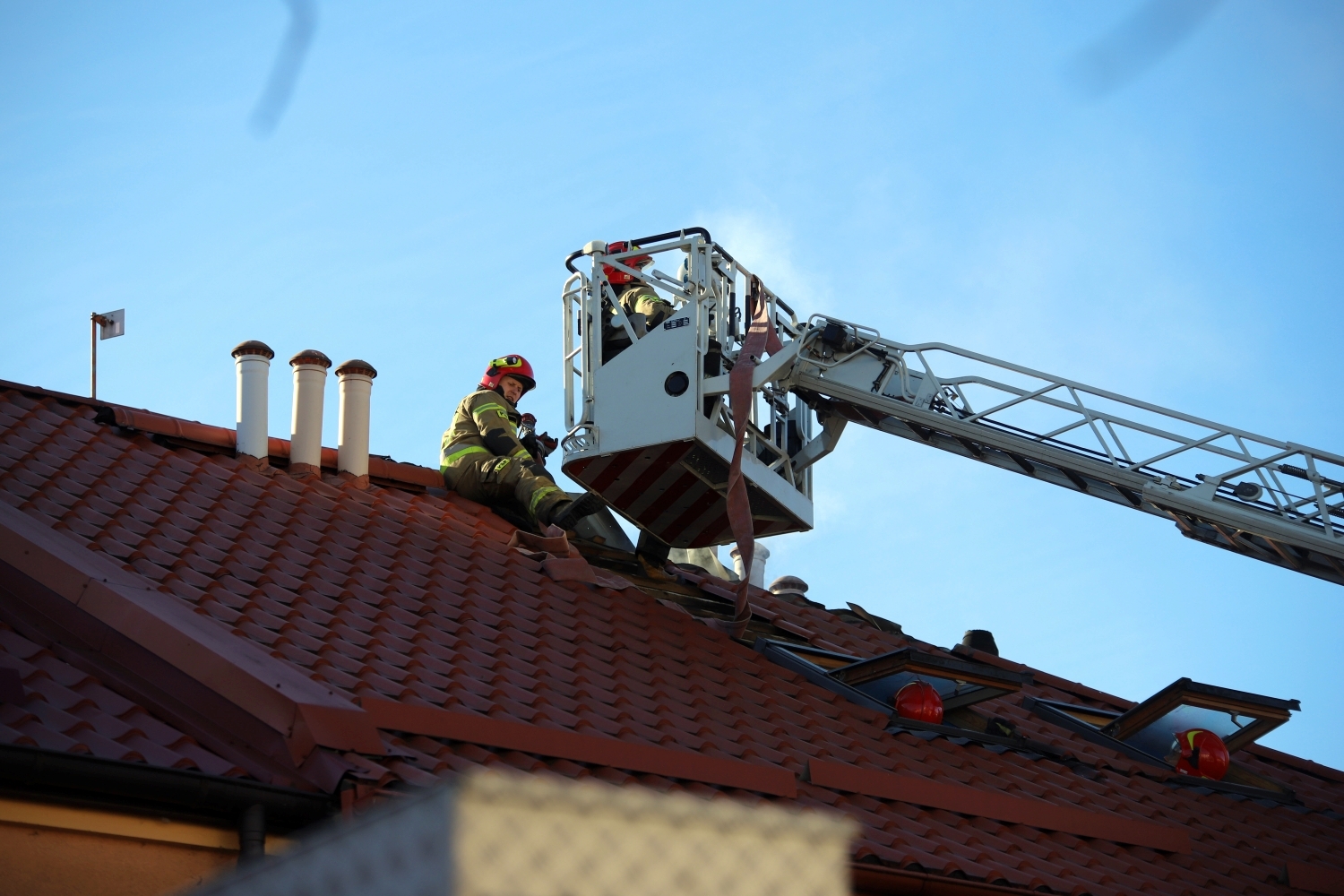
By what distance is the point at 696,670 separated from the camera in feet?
31.1

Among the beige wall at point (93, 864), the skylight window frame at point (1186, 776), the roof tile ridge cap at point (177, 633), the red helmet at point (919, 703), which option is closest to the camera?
the beige wall at point (93, 864)

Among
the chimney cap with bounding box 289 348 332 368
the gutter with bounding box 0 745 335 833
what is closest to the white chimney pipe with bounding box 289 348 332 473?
the chimney cap with bounding box 289 348 332 368

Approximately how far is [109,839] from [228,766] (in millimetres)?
576

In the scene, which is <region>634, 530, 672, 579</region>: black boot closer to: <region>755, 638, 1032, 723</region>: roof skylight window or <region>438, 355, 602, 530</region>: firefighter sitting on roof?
<region>438, 355, 602, 530</region>: firefighter sitting on roof

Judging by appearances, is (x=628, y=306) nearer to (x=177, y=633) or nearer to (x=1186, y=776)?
(x=1186, y=776)

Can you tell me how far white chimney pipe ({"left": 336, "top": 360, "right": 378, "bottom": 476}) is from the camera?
10844mm

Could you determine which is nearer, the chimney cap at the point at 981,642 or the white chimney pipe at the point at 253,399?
the white chimney pipe at the point at 253,399

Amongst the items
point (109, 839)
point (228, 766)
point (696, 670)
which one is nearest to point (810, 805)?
point (696, 670)

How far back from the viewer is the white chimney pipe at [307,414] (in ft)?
34.6

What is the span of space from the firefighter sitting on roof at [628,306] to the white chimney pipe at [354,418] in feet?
6.36

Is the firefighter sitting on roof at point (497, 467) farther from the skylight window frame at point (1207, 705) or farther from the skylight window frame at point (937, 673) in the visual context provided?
the skylight window frame at point (1207, 705)

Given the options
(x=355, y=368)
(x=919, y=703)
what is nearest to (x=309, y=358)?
(x=355, y=368)

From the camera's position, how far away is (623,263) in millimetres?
12234

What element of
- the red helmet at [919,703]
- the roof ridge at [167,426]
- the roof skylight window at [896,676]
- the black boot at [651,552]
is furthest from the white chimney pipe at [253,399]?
the red helmet at [919,703]
